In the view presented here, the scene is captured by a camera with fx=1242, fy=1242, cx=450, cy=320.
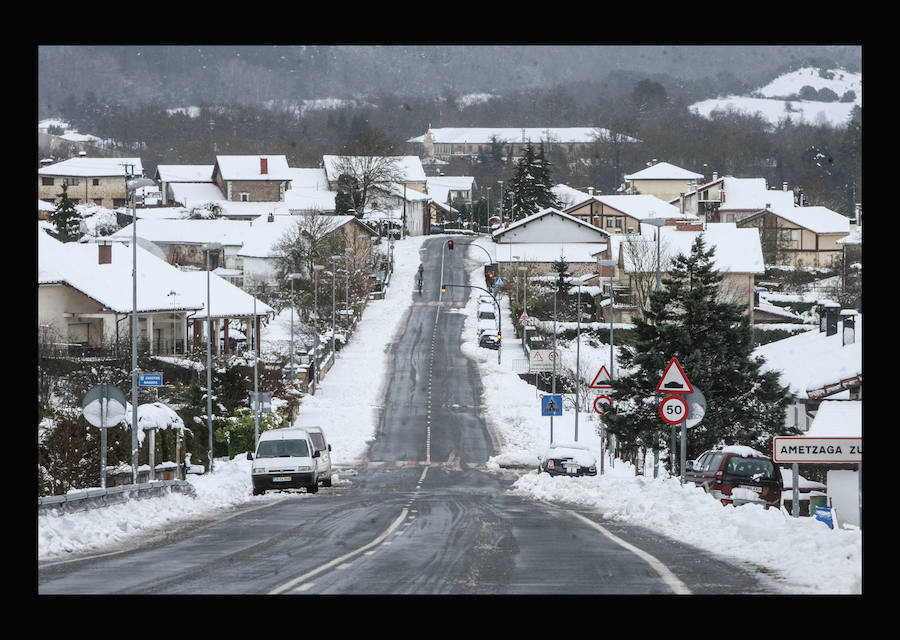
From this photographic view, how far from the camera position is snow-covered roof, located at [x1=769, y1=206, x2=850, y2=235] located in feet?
404

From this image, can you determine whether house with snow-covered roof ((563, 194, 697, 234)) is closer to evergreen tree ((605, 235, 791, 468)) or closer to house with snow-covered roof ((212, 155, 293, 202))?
house with snow-covered roof ((212, 155, 293, 202))

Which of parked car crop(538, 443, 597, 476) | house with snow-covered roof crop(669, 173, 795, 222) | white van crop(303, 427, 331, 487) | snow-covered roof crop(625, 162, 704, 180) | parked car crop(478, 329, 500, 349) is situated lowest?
parked car crop(538, 443, 597, 476)

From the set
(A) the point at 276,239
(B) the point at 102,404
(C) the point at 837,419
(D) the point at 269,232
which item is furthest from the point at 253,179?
(B) the point at 102,404

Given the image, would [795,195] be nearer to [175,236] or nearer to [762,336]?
[762,336]

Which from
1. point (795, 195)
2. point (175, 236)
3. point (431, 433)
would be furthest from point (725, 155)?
point (431, 433)

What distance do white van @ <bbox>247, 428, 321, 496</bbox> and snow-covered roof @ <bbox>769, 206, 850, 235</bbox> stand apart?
3820 inches

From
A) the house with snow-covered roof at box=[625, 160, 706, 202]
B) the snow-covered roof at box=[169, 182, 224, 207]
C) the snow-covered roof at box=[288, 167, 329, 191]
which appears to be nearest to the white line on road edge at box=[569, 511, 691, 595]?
the snow-covered roof at box=[169, 182, 224, 207]

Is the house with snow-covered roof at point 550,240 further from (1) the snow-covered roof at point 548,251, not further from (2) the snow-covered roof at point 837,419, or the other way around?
(2) the snow-covered roof at point 837,419

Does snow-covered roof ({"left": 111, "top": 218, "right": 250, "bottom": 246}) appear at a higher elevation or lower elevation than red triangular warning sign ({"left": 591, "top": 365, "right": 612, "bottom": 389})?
higher

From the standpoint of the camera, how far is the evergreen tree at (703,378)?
139 feet

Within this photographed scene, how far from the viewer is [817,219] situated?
126 metres
